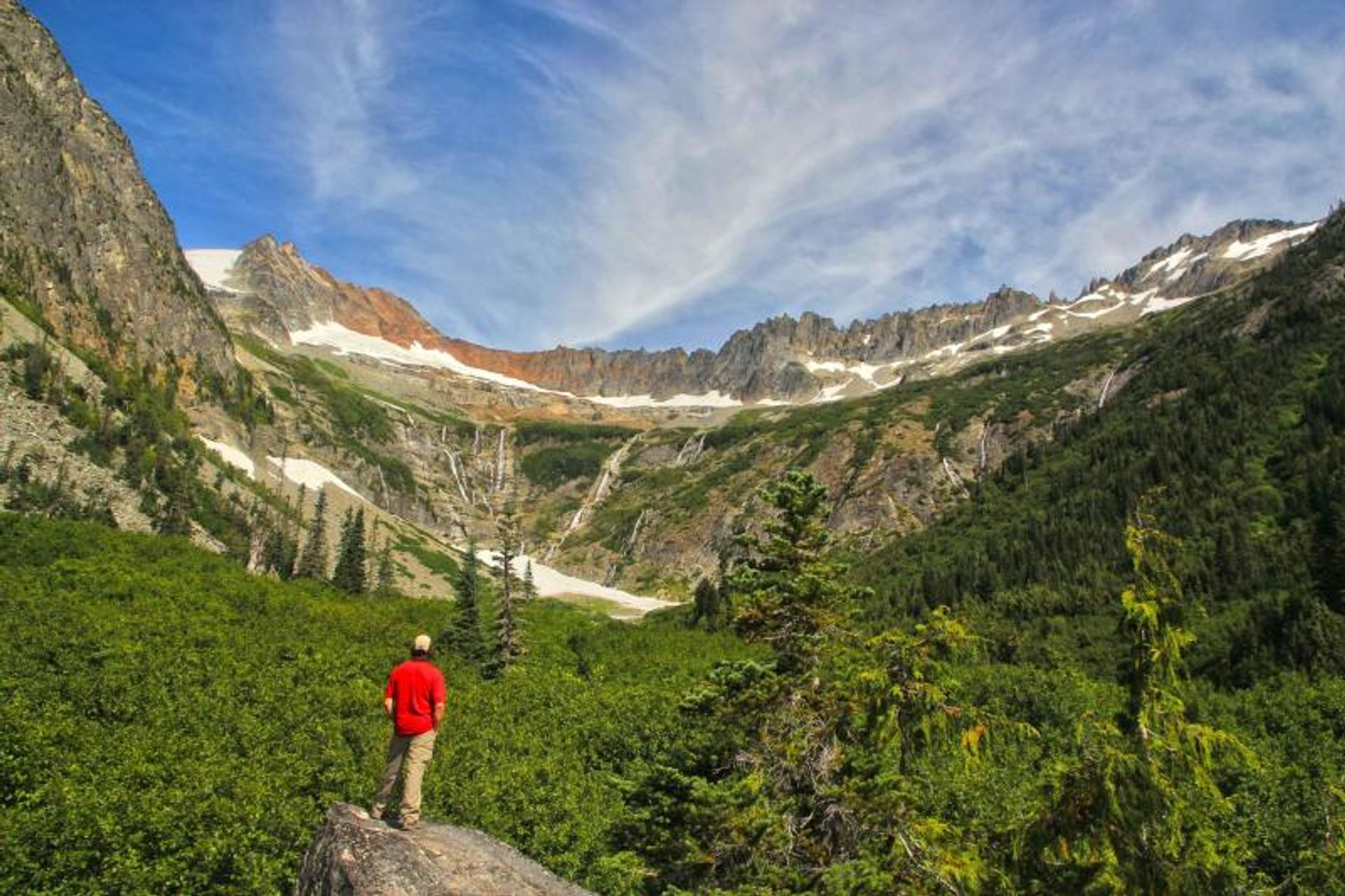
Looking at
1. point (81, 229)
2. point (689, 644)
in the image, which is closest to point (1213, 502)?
point (689, 644)

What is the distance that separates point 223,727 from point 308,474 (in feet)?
480

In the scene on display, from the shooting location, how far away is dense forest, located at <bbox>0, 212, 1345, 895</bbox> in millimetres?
8406

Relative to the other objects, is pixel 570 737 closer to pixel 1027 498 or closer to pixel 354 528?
pixel 354 528

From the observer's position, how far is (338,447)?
19625 centimetres

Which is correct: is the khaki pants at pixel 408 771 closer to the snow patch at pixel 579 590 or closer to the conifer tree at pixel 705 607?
the conifer tree at pixel 705 607

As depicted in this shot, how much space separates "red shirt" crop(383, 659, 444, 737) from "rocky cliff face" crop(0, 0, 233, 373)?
127756mm

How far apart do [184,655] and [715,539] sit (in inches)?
6003

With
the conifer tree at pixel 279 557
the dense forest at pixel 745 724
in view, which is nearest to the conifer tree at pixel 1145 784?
the dense forest at pixel 745 724

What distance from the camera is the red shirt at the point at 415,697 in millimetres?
11508

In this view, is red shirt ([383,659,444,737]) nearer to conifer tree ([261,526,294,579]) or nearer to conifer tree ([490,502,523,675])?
conifer tree ([490,502,523,675])

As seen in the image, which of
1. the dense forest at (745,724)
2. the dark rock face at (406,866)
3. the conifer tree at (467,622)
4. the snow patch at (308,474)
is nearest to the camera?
the dense forest at (745,724)

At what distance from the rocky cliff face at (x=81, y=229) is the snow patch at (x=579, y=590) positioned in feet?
238

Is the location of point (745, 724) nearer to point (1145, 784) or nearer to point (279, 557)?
point (1145, 784)

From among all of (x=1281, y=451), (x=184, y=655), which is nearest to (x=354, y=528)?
(x=184, y=655)
